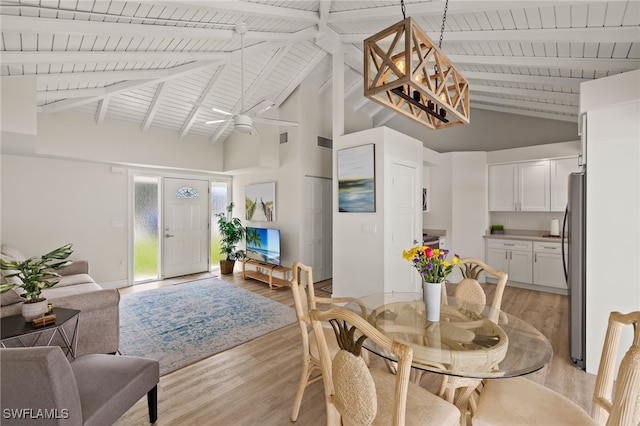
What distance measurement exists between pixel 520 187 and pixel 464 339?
485 centimetres

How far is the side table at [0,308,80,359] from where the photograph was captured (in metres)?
1.93

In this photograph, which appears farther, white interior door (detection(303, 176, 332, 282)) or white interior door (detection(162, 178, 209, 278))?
white interior door (detection(162, 178, 209, 278))

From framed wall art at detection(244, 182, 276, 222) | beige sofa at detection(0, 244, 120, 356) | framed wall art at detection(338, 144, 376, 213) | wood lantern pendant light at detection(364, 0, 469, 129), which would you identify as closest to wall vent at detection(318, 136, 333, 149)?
framed wall art at detection(244, 182, 276, 222)

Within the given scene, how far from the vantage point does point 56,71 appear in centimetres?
320

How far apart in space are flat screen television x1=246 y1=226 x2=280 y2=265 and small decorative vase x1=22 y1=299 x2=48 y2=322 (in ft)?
11.6

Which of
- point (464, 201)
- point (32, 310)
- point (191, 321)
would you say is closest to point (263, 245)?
point (191, 321)

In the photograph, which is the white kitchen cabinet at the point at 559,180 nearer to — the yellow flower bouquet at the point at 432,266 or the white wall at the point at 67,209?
the yellow flower bouquet at the point at 432,266

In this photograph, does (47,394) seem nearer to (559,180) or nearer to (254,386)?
(254,386)

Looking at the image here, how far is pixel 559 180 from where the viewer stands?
16.0 ft

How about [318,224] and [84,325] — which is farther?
[318,224]

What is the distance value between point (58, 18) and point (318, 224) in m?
4.43

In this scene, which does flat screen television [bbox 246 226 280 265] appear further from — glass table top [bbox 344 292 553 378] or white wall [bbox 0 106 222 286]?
glass table top [bbox 344 292 553 378]

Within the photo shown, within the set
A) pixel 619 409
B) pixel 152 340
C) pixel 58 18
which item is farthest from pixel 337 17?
pixel 152 340

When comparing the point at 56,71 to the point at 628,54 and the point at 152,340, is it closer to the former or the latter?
the point at 152,340
